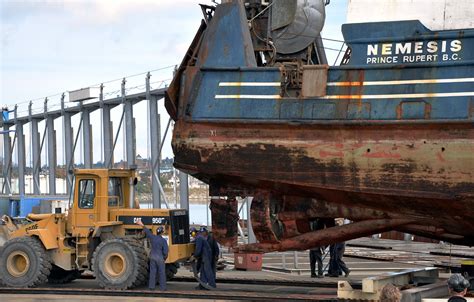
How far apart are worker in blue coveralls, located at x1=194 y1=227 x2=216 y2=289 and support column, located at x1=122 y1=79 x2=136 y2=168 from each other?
41.4 feet

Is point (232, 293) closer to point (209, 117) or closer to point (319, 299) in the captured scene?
point (319, 299)

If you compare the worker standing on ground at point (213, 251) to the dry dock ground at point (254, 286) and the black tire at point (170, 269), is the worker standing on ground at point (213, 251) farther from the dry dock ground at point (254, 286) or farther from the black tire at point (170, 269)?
the black tire at point (170, 269)

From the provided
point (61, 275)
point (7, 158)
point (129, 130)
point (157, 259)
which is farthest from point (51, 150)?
point (157, 259)

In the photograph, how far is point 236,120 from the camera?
15.1 metres

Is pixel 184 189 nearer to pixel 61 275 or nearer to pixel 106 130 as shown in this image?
pixel 106 130

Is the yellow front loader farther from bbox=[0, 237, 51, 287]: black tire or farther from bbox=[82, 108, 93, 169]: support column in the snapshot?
bbox=[82, 108, 93, 169]: support column

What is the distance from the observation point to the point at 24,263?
16453 mm

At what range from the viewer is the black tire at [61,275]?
56.3ft

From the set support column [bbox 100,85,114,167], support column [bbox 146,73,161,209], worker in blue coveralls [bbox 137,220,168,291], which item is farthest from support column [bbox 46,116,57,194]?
worker in blue coveralls [bbox 137,220,168,291]

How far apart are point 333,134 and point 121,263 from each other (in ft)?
14.8

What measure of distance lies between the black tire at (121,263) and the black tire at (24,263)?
104 centimetres

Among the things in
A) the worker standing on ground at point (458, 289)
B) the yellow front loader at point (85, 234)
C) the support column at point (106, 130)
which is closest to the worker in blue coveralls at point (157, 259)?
the yellow front loader at point (85, 234)

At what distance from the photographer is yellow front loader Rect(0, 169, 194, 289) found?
Answer: 16.2 m

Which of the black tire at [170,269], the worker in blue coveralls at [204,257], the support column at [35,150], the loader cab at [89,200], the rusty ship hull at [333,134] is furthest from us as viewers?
the support column at [35,150]
